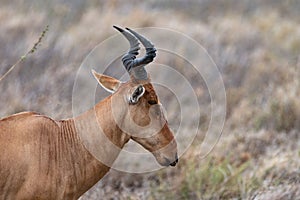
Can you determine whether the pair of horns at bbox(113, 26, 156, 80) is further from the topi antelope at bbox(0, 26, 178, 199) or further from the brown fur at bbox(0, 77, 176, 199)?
the brown fur at bbox(0, 77, 176, 199)

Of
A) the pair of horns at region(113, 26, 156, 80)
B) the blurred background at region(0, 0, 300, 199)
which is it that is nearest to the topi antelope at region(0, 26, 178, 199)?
the pair of horns at region(113, 26, 156, 80)

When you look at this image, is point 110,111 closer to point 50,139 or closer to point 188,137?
point 50,139

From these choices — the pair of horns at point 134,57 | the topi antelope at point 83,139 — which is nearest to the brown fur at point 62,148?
the topi antelope at point 83,139

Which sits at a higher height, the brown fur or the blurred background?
the brown fur

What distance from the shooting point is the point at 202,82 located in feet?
51.3

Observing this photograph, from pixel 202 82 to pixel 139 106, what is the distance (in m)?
8.33

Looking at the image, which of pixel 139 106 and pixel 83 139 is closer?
pixel 139 106

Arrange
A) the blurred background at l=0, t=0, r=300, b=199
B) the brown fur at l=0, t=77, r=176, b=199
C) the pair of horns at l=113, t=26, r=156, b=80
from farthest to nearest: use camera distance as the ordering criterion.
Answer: the blurred background at l=0, t=0, r=300, b=199 → the pair of horns at l=113, t=26, r=156, b=80 → the brown fur at l=0, t=77, r=176, b=199

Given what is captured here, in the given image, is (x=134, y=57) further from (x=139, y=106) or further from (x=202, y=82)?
(x=202, y=82)

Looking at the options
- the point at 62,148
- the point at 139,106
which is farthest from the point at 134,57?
the point at 62,148

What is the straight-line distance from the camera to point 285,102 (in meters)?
14.1

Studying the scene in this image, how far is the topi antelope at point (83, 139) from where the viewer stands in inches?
278

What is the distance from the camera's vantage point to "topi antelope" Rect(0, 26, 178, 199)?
7.06 metres

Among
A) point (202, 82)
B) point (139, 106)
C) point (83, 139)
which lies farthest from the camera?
point (202, 82)
